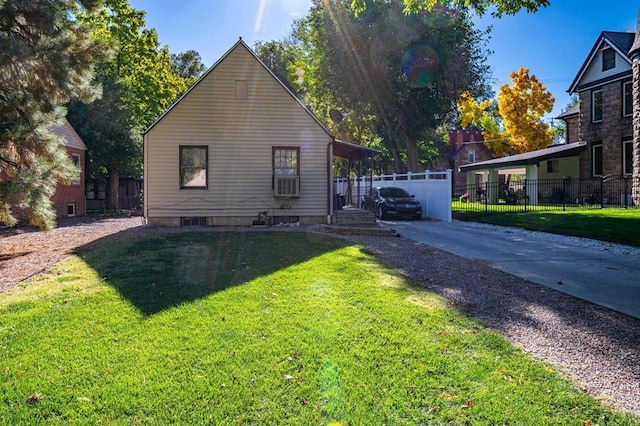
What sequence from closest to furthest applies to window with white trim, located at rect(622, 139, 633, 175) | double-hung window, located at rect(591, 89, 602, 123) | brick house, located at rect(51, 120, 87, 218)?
brick house, located at rect(51, 120, 87, 218) < window with white trim, located at rect(622, 139, 633, 175) < double-hung window, located at rect(591, 89, 602, 123)

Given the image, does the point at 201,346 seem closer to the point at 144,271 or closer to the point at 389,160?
the point at 144,271

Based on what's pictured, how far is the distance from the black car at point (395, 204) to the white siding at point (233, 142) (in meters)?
4.22

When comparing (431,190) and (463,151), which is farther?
(463,151)

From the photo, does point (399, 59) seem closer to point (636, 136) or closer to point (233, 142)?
point (636, 136)

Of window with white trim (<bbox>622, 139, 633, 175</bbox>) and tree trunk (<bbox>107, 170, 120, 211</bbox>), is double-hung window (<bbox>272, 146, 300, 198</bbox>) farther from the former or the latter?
tree trunk (<bbox>107, 170, 120, 211</bbox>)

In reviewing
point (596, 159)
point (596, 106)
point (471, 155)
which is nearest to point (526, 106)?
point (471, 155)

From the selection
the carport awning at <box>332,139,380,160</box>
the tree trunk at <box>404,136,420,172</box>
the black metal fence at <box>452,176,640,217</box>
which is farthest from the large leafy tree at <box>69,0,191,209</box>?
the black metal fence at <box>452,176,640,217</box>

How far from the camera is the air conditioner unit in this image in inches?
569

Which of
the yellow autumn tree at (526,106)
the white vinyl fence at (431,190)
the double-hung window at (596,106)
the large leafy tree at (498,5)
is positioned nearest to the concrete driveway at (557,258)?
the white vinyl fence at (431,190)

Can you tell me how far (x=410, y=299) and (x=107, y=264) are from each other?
552 centimetres

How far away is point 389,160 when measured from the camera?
44125 mm

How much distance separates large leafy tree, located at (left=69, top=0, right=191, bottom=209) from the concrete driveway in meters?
19.2

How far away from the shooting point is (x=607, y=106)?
72.0ft

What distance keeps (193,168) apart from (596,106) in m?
21.1
